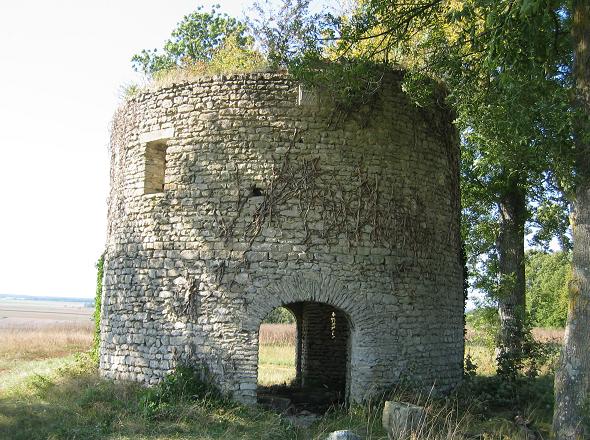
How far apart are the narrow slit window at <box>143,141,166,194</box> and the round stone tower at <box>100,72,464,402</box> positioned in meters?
0.05

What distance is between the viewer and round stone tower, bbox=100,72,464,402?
9.35 metres

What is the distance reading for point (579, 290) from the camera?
25.5 feet

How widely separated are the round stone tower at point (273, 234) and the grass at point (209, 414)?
431 mm

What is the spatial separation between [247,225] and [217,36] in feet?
58.5

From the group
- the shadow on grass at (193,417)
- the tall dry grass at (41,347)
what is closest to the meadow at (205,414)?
the shadow on grass at (193,417)

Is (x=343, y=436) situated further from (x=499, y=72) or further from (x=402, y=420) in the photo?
(x=499, y=72)

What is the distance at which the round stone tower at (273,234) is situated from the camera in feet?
30.7

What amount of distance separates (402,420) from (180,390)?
3334 mm

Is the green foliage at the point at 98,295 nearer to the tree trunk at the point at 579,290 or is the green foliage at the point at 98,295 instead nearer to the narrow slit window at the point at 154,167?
the narrow slit window at the point at 154,167

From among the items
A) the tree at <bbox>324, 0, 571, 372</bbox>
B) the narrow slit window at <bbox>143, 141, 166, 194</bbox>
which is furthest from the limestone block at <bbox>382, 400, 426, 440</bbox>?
the narrow slit window at <bbox>143, 141, 166, 194</bbox>

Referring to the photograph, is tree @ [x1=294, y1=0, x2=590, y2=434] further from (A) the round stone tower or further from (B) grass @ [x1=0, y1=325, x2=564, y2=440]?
(A) the round stone tower

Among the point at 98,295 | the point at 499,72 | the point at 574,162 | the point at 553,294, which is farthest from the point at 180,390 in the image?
the point at 553,294

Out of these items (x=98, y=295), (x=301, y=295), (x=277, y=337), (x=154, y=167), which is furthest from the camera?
(x=277, y=337)

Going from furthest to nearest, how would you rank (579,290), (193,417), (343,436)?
(193,417), (579,290), (343,436)
